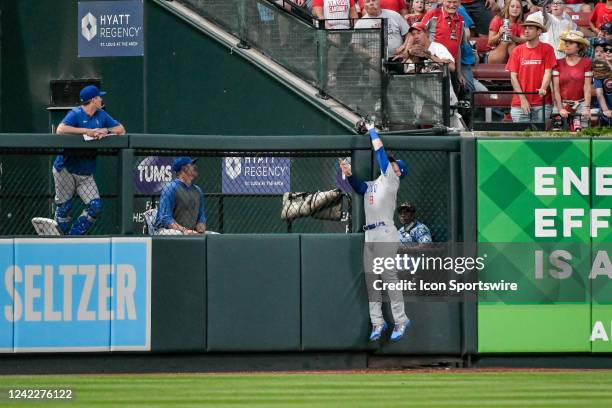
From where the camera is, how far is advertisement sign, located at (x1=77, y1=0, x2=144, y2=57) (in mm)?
17406

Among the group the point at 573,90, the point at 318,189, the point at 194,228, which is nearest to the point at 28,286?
the point at 194,228

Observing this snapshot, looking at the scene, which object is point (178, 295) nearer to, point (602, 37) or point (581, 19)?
point (602, 37)

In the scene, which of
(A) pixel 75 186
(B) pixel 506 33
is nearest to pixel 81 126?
(A) pixel 75 186

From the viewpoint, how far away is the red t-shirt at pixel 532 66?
15.8 m

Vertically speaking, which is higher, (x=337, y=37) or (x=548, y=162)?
(x=337, y=37)

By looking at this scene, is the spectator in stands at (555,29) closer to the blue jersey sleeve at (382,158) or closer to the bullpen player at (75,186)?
the blue jersey sleeve at (382,158)

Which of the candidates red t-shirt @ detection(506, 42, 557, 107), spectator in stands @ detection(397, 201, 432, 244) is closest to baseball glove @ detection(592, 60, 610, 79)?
red t-shirt @ detection(506, 42, 557, 107)

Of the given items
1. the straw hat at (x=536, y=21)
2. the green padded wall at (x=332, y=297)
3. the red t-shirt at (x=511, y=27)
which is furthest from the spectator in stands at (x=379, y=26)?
the green padded wall at (x=332, y=297)

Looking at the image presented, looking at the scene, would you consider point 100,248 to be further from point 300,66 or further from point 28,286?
point 300,66

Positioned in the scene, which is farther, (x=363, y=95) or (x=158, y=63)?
(x=158, y=63)

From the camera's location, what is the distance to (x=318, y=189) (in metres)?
12.4

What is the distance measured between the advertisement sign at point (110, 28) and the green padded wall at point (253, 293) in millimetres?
6089

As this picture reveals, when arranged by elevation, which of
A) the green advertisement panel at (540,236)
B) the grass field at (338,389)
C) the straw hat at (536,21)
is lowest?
the grass field at (338,389)

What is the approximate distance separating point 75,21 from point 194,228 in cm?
640
